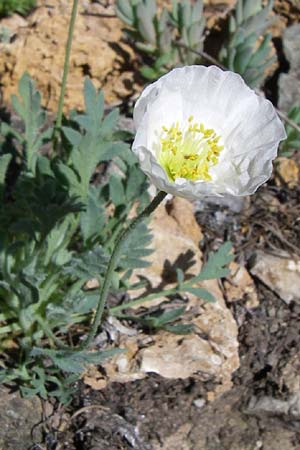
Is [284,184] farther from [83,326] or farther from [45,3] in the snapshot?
[45,3]

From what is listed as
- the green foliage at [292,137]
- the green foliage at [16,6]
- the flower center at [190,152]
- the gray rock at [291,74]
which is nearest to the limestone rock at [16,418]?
the flower center at [190,152]

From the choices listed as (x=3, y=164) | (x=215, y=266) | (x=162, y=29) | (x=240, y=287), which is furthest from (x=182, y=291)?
(x=162, y=29)

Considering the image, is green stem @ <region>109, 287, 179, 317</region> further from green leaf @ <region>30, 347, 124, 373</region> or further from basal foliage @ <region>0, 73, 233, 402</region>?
green leaf @ <region>30, 347, 124, 373</region>

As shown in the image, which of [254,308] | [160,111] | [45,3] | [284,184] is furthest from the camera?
[45,3]

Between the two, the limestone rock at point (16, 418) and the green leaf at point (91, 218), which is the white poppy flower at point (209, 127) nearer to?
the green leaf at point (91, 218)

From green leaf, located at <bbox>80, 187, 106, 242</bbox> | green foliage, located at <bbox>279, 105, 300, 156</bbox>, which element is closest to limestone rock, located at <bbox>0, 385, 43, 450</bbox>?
green leaf, located at <bbox>80, 187, 106, 242</bbox>

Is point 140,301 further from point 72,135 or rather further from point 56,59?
point 56,59

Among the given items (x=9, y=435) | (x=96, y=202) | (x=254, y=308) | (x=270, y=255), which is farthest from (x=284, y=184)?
(x=9, y=435)
